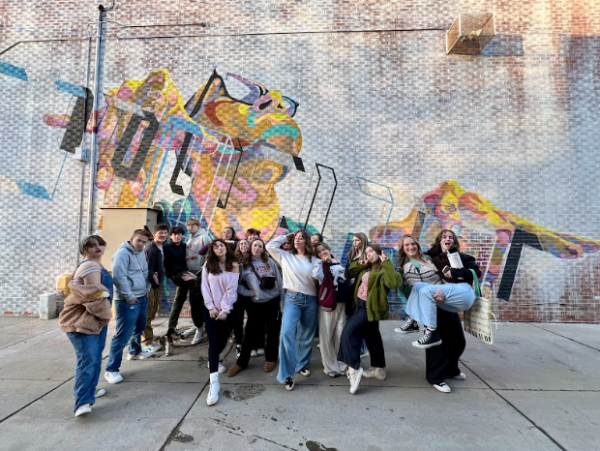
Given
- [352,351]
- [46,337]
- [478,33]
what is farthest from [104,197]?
[478,33]

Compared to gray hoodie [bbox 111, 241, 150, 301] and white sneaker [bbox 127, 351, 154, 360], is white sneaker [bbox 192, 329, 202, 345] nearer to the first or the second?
white sneaker [bbox 127, 351, 154, 360]

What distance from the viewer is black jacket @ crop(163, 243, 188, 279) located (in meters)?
4.83

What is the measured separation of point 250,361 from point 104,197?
4.98 metres

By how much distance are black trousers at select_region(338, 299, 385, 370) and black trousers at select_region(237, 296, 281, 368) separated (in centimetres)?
90

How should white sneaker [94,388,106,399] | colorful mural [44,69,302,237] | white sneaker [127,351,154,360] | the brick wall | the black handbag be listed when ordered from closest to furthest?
1. white sneaker [94,388,106,399]
2. the black handbag
3. white sneaker [127,351,154,360]
4. the brick wall
5. colorful mural [44,69,302,237]

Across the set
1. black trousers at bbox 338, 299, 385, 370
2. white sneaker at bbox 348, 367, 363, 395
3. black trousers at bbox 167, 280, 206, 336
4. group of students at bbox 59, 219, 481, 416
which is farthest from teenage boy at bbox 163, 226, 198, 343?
white sneaker at bbox 348, 367, 363, 395

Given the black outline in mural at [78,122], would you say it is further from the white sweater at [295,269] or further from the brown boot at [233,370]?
the brown boot at [233,370]

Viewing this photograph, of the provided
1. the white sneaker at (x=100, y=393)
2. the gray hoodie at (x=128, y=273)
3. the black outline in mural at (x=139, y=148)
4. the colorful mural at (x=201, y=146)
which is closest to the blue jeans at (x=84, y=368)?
the white sneaker at (x=100, y=393)

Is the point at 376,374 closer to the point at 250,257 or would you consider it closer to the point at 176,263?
the point at 250,257

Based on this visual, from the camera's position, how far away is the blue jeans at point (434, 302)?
3.36 metres

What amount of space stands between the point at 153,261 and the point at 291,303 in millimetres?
2184

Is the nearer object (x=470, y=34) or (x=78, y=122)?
(x=470, y=34)

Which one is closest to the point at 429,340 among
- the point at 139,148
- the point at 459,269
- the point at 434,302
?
the point at 434,302

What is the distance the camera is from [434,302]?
3.39m
